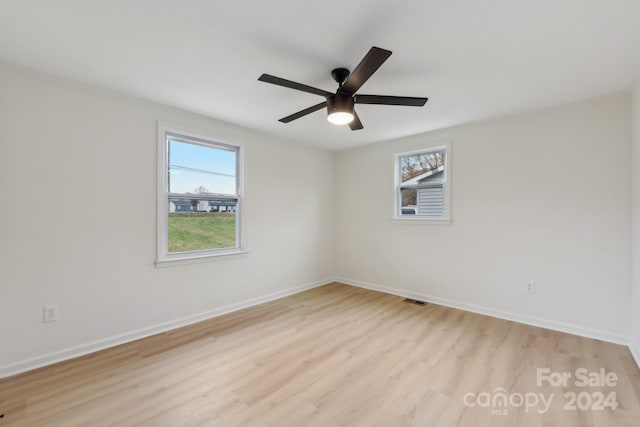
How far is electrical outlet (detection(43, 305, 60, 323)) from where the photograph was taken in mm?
2293

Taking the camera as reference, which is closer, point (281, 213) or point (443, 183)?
point (443, 183)

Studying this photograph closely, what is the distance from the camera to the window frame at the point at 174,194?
2920 millimetres

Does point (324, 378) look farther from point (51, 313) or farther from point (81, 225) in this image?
point (81, 225)

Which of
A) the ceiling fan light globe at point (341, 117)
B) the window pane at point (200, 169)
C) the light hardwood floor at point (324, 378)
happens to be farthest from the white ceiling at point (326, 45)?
the light hardwood floor at point (324, 378)

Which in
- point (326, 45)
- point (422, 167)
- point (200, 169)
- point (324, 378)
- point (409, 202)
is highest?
point (326, 45)

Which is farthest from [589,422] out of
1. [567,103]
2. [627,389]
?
[567,103]

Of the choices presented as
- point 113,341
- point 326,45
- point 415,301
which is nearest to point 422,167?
point 415,301

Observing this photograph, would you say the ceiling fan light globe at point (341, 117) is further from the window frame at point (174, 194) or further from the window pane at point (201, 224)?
the window pane at point (201, 224)

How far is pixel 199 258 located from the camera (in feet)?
10.6

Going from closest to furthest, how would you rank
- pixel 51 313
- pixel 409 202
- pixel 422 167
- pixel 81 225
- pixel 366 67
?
pixel 366 67 < pixel 51 313 < pixel 81 225 < pixel 422 167 < pixel 409 202

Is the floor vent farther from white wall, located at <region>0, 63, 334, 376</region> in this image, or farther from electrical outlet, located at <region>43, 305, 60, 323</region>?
electrical outlet, located at <region>43, 305, 60, 323</region>

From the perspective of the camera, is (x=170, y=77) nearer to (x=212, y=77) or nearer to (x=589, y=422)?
(x=212, y=77)

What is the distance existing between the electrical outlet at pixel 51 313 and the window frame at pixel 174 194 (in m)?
0.81

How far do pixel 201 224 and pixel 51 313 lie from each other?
1.48m
